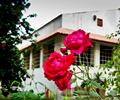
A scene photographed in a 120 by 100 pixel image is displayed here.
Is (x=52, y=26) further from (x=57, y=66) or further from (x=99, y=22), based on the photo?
(x=57, y=66)

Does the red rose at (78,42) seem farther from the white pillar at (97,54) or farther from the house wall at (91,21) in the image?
the white pillar at (97,54)

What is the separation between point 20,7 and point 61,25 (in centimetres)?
355

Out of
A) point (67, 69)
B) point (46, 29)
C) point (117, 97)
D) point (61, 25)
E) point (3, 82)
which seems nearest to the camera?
point (67, 69)

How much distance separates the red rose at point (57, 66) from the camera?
1652 millimetres

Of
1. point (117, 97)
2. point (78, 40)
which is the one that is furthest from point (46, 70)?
point (117, 97)

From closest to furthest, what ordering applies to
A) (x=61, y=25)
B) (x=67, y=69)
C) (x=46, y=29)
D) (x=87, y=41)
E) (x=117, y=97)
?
(x=67, y=69) < (x=87, y=41) < (x=117, y=97) < (x=61, y=25) < (x=46, y=29)

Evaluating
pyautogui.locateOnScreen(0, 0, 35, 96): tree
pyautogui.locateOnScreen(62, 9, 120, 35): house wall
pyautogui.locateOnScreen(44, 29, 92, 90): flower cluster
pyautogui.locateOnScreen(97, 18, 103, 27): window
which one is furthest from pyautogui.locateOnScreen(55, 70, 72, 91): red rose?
pyautogui.locateOnScreen(97, 18, 103, 27): window

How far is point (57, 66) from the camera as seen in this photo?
166 cm

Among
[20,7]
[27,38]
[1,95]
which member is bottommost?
[1,95]

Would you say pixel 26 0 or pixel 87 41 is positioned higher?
pixel 26 0

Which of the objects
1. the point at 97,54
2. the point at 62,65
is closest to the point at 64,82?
the point at 62,65

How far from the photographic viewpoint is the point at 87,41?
5.95 feet

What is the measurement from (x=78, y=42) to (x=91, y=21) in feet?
67.6

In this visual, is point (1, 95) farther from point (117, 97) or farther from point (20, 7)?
point (117, 97)
